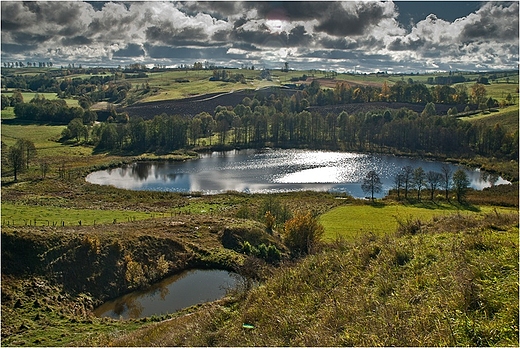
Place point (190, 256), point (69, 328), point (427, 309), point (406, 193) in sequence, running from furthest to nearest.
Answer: point (406, 193)
point (190, 256)
point (69, 328)
point (427, 309)

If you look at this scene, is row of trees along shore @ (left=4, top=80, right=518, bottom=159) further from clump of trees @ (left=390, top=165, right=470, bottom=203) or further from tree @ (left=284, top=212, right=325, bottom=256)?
tree @ (left=284, top=212, right=325, bottom=256)

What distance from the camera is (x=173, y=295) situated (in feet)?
93.9

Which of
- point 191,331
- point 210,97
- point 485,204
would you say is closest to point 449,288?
point 191,331

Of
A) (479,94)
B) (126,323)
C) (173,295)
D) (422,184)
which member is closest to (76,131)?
(422,184)

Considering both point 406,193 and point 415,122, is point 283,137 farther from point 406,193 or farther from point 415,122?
point 406,193

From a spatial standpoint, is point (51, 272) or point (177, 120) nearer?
point (51, 272)

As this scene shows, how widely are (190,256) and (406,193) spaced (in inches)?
1389

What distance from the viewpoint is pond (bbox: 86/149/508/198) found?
216 feet

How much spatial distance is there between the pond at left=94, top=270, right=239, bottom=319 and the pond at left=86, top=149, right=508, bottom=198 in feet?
105

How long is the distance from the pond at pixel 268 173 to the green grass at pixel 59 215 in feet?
60.6

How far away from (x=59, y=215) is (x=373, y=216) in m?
32.3

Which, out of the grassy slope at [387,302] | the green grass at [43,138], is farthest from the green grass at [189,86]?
the grassy slope at [387,302]

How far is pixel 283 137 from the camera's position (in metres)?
107

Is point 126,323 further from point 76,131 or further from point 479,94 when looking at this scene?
point 479,94
